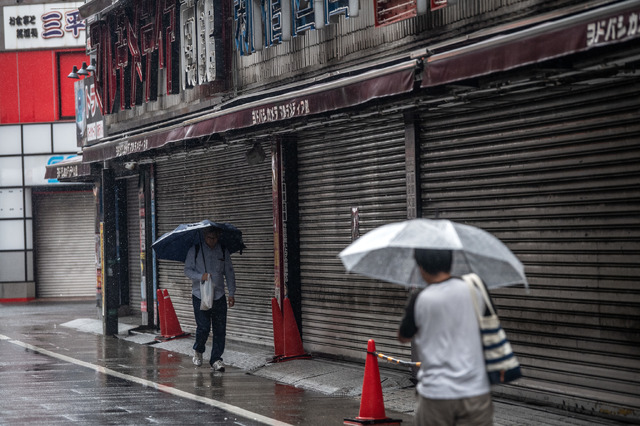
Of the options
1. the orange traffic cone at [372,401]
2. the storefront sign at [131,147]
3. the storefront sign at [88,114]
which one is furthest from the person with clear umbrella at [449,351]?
the storefront sign at [88,114]

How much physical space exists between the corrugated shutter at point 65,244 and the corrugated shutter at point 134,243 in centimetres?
996

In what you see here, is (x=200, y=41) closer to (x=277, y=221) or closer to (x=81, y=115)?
(x=277, y=221)

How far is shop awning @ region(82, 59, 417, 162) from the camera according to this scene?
10.1m

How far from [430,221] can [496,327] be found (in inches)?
26.0

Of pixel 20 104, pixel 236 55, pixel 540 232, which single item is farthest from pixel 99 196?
pixel 540 232

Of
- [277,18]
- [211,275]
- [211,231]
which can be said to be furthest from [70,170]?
[211,275]

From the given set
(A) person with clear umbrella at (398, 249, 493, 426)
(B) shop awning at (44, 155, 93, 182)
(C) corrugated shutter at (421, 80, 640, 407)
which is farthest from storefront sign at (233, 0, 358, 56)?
(A) person with clear umbrella at (398, 249, 493, 426)

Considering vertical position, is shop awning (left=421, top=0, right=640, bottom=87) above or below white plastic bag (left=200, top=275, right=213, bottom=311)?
above

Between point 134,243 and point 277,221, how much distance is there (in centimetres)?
839

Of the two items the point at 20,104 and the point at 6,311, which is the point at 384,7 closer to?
the point at 6,311

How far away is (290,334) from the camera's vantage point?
13.5m

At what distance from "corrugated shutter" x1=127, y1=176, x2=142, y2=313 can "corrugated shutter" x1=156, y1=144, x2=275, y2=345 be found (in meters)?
2.68

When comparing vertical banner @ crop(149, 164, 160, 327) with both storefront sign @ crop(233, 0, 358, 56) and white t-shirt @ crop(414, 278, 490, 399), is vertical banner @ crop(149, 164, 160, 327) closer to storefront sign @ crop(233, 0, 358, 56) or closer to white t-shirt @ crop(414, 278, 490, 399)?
storefront sign @ crop(233, 0, 358, 56)

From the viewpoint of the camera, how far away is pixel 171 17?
704 inches
